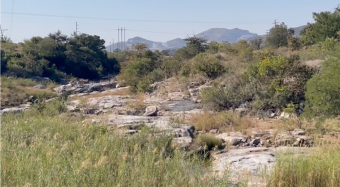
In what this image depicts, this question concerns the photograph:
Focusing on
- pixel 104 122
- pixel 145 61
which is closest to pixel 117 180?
pixel 104 122

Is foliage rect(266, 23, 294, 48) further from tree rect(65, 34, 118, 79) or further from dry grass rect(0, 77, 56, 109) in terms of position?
dry grass rect(0, 77, 56, 109)

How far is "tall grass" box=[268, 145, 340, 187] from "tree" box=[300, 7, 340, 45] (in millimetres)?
21436

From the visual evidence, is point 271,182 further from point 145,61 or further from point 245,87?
point 145,61

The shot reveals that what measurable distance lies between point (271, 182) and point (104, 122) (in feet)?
17.1

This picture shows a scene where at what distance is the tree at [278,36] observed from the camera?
3453 centimetres

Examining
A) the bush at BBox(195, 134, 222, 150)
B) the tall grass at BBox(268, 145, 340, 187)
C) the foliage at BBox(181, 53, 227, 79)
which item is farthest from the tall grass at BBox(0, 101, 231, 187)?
the foliage at BBox(181, 53, 227, 79)

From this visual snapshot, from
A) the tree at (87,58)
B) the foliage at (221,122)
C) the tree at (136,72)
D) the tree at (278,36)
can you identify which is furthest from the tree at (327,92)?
the tree at (87,58)

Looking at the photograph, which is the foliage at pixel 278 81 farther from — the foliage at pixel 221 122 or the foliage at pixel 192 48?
the foliage at pixel 192 48

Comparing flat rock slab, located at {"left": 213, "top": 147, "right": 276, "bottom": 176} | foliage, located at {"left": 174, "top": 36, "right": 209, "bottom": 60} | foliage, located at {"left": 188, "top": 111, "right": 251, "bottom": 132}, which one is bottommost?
flat rock slab, located at {"left": 213, "top": 147, "right": 276, "bottom": 176}

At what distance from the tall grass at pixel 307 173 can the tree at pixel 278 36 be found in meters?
29.5

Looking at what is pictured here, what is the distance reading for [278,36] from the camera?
35.1 m

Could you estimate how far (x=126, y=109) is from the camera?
1577 centimetres

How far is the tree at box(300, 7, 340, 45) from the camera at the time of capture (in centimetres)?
2589

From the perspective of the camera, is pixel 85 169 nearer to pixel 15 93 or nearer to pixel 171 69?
pixel 15 93
